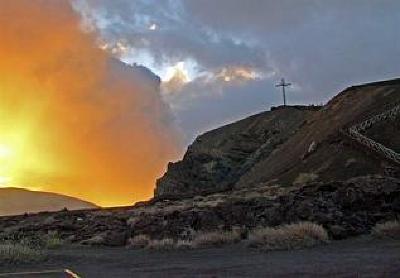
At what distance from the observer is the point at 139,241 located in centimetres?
3331

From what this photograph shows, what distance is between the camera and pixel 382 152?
5381 cm

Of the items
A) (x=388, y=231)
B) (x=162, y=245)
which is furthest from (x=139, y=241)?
(x=388, y=231)

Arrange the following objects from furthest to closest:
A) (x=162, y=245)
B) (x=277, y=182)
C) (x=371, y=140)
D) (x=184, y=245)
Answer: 1. (x=277, y=182)
2. (x=371, y=140)
3. (x=162, y=245)
4. (x=184, y=245)

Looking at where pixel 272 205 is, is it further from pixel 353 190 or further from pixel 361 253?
pixel 361 253

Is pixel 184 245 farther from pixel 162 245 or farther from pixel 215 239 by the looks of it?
pixel 215 239

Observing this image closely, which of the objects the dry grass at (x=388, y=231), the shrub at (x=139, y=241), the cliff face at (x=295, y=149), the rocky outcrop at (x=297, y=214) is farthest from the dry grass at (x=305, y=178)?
the dry grass at (x=388, y=231)

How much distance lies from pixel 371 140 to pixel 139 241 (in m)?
32.0

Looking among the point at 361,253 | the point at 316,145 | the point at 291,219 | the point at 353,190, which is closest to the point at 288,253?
the point at 361,253

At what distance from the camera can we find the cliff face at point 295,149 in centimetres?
5678

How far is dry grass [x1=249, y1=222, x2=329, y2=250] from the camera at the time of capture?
2445 centimetres

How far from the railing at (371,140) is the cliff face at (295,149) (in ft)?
0.73

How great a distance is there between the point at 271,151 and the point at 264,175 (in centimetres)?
1607

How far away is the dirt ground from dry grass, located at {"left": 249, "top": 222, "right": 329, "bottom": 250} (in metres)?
0.69

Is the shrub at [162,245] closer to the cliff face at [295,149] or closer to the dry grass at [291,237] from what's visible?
the dry grass at [291,237]
